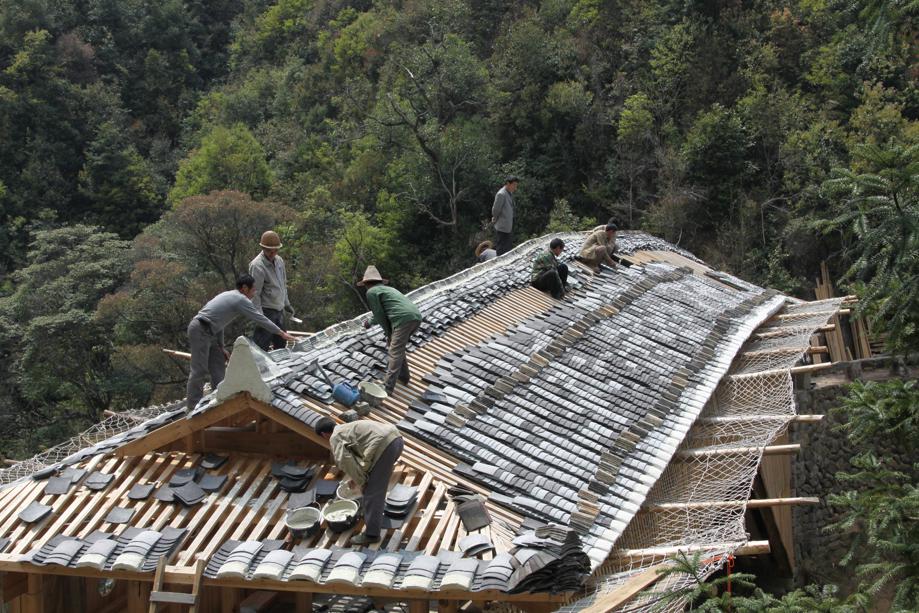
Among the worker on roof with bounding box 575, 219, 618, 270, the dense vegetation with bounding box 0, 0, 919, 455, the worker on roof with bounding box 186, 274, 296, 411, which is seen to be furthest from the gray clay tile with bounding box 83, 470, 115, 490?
the dense vegetation with bounding box 0, 0, 919, 455

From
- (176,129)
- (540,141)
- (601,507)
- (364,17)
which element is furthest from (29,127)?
(601,507)

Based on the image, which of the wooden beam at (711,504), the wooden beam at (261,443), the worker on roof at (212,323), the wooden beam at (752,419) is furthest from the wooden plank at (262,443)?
the wooden beam at (752,419)

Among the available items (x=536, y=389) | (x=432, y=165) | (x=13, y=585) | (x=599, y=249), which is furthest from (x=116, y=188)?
(x=13, y=585)

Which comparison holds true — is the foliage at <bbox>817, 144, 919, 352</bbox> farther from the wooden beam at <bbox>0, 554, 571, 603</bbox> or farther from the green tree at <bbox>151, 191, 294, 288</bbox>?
the green tree at <bbox>151, 191, 294, 288</bbox>

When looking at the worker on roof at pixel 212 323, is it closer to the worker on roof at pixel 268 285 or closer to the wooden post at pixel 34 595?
the worker on roof at pixel 268 285

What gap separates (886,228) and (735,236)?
19.0 metres

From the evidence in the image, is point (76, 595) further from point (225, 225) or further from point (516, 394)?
point (225, 225)

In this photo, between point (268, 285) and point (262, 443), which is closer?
A: point (262, 443)

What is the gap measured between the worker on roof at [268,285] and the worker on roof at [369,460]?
3.80 metres

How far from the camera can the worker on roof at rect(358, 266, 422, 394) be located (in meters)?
9.34

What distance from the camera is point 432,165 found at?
30.9 metres

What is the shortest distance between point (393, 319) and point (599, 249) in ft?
23.0

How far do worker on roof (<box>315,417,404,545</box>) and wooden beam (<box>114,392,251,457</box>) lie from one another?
1225mm

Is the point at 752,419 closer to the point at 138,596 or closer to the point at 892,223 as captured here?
the point at 892,223
